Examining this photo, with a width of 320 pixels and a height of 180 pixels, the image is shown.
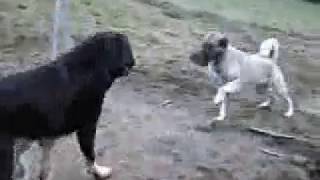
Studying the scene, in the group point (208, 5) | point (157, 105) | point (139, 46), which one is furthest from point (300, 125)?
point (208, 5)

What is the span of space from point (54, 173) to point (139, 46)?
2977mm

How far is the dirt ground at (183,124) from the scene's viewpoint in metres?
5.02

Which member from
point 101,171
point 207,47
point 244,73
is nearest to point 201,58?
point 207,47

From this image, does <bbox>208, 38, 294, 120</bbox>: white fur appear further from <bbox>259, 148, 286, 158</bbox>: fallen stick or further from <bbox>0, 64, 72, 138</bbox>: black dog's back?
<bbox>0, 64, 72, 138</bbox>: black dog's back

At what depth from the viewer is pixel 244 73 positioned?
5988 mm

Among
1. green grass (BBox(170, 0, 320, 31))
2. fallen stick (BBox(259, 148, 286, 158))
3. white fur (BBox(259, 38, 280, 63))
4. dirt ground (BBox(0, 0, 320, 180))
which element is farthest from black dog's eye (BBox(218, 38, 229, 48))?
green grass (BBox(170, 0, 320, 31))

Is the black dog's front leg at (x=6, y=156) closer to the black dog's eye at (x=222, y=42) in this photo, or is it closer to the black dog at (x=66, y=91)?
the black dog at (x=66, y=91)

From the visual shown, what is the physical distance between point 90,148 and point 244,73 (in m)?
1.84

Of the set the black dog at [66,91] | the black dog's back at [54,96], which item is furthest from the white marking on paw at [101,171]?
the black dog's back at [54,96]

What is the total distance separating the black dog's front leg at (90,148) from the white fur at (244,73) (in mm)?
1425

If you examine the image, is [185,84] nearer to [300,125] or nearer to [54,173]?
[300,125]

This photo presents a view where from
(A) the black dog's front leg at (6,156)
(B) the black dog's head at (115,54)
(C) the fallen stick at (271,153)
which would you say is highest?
(B) the black dog's head at (115,54)

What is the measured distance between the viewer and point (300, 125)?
5.98 meters

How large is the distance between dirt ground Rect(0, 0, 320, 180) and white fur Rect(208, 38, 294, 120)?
190 mm
